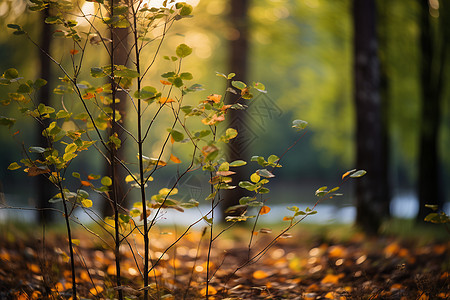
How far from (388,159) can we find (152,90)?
5.26 metres

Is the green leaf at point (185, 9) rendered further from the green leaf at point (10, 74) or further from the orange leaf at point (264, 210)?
the orange leaf at point (264, 210)

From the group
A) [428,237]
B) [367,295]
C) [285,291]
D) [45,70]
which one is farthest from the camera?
[45,70]

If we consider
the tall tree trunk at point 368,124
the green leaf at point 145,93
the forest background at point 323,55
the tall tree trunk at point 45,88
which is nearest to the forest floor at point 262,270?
the tall tree trunk at point 368,124

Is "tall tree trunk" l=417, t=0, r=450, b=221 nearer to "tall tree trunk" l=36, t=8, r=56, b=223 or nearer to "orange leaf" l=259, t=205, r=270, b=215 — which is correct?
"orange leaf" l=259, t=205, r=270, b=215

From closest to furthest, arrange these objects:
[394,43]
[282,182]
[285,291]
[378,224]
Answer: [285,291] → [378,224] → [394,43] → [282,182]

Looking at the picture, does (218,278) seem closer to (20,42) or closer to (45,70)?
(45,70)

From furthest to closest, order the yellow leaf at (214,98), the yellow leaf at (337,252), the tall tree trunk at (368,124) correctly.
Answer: the tall tree trunk at (368,124) < the yellow leaf at (337,252) < the yellow leaf at (214,98)

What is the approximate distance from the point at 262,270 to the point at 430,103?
366 centimetres

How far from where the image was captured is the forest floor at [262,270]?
6.66 ft

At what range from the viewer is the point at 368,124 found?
4246 mm

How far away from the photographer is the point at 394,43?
6445mm

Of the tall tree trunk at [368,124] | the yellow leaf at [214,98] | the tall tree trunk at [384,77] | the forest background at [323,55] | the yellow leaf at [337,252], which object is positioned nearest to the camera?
the yellow leaf at [214,98]

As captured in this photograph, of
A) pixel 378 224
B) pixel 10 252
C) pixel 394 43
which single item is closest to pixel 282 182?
pixel 394 43

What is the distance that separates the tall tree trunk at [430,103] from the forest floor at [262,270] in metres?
1.46
